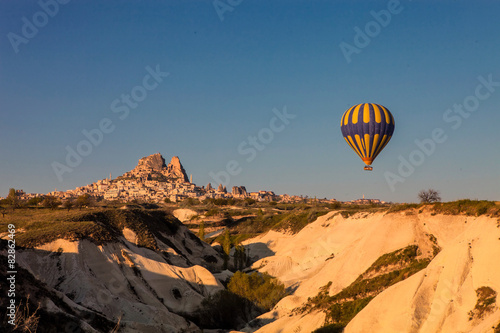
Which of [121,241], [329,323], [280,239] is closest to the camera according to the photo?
[329,323]

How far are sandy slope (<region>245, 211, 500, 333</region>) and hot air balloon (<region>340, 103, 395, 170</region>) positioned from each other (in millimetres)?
10454

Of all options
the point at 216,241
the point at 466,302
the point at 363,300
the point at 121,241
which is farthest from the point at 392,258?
the point at 216,241

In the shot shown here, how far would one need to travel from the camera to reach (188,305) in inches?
1566

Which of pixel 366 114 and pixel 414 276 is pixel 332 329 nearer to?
pixel 414 276

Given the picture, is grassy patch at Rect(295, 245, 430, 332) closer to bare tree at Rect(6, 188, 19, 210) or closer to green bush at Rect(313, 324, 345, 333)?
green bush at Rect(313, 324, 345, 333)

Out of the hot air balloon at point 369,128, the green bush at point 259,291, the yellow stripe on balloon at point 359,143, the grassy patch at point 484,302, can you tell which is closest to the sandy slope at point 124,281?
the green bush at point 259,291

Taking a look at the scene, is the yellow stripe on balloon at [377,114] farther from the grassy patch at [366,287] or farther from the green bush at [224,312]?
the green bush at [224,312]

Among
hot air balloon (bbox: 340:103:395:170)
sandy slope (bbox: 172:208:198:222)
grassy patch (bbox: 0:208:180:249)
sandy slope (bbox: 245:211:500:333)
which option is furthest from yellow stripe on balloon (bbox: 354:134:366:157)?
sandy slope (bbox: 172:208:198:222)

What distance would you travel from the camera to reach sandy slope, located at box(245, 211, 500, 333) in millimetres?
25656

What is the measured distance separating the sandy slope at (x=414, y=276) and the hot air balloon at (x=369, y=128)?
10454mm

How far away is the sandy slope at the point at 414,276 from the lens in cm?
2566

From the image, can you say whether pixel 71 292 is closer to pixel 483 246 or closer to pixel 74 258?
pixel 74 258

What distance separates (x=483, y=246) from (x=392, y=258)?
35.5ft

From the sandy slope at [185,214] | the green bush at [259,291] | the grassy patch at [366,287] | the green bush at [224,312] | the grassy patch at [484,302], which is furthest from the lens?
the sandy slope at [185,214]
